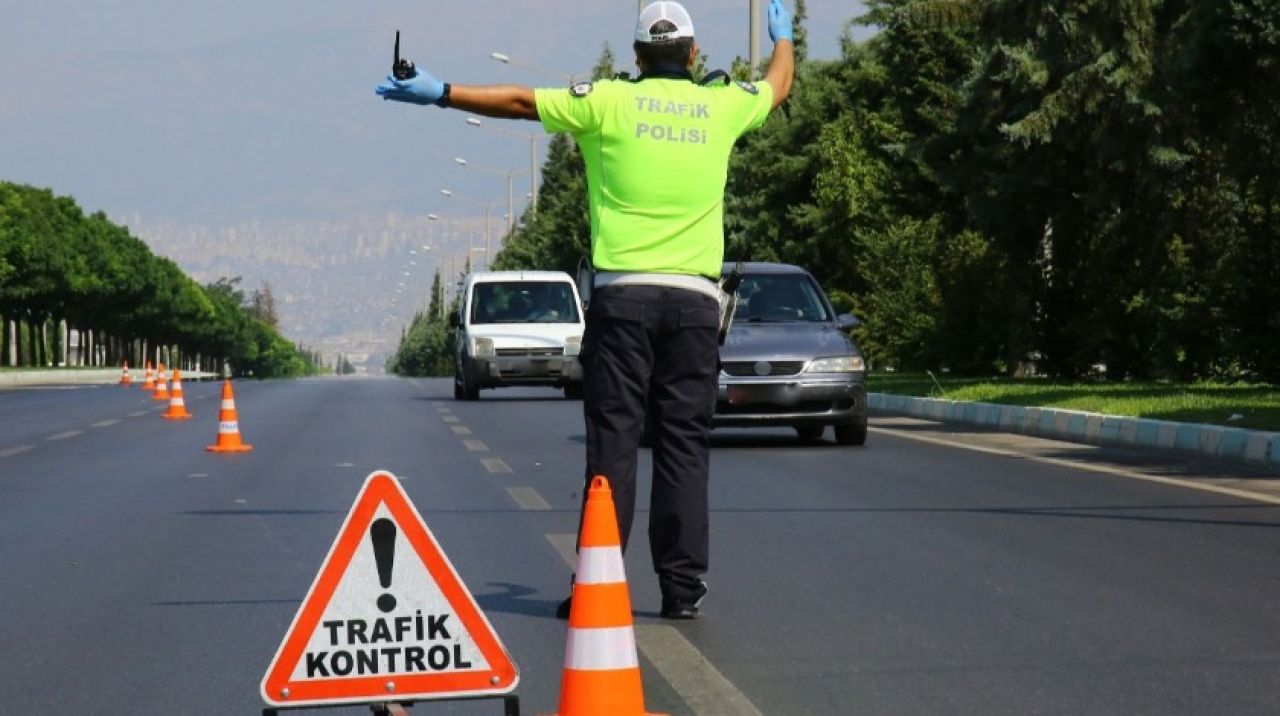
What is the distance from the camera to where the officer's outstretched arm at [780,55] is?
25.7ft

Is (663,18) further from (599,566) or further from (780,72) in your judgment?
(599,566)

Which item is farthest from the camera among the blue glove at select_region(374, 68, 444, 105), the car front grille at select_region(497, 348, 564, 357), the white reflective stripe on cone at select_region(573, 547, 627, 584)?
the car front grille at select_region(497, 348, 564, 357)

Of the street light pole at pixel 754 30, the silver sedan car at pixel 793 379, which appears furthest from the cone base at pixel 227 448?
the street light pole at pixel 754 30

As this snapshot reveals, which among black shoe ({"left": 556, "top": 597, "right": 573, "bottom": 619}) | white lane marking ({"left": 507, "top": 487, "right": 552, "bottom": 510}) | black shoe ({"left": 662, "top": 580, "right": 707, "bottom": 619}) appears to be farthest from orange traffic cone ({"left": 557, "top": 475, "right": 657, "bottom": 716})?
white lane marking ({"left": 507, "top": 487, "right": 552, "bottom": 510})

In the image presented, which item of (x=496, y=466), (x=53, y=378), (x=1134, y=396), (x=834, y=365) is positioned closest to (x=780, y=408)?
(x=834, y=365)

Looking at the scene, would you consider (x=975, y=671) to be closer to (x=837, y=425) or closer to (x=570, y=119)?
(x=570, y=119)

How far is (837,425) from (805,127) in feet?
106

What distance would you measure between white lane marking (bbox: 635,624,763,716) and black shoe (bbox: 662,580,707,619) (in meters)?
0.11

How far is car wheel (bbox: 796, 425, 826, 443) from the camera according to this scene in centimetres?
2003

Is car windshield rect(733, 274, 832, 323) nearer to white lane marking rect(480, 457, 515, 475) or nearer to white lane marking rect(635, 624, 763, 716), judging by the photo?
white lane marking rect(480, 457, 515, 475)

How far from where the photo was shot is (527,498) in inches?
530

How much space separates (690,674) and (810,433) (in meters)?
13.5

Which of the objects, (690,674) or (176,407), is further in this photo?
(176,407)

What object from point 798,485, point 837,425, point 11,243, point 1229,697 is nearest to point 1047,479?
point 798,485
